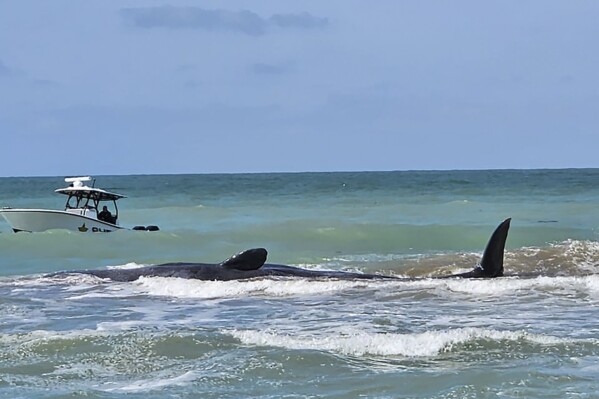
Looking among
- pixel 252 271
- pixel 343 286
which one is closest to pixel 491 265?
pixel 343 286

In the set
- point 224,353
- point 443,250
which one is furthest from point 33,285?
point 443,250

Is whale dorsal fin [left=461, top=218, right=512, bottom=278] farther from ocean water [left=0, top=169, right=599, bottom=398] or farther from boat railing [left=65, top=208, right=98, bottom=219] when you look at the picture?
boat railing [left=65, top=208, right=98, bottom=219]

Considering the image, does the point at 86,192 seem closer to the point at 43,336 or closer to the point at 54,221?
the point at 54,221

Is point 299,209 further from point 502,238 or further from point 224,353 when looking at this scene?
point 224,353

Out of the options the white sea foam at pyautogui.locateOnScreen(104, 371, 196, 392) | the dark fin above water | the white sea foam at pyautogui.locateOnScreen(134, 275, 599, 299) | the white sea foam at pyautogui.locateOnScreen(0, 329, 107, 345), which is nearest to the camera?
the white sea foam at pyautogui.locateOnScreen(104, 371, 196, 392)

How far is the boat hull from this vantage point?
2814 centimetres

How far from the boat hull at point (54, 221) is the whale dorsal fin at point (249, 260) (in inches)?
515

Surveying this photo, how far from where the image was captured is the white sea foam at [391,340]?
9.45 metres

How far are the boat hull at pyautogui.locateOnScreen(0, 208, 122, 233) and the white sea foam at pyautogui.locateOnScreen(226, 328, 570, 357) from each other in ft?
60.8

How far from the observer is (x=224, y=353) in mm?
9586

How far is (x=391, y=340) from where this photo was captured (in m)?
9.79

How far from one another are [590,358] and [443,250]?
17.9 m

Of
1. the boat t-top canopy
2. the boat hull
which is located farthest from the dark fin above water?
the boat hull

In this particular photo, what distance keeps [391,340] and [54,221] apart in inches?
818
